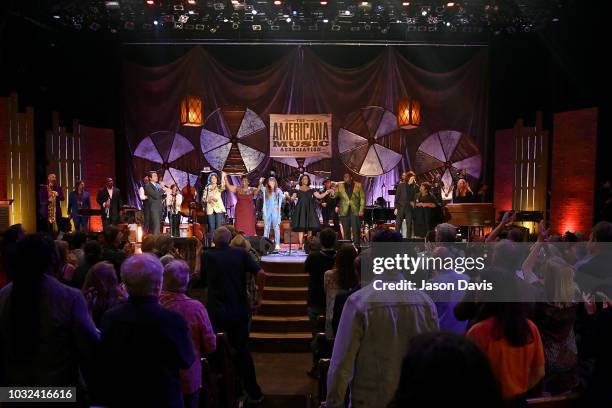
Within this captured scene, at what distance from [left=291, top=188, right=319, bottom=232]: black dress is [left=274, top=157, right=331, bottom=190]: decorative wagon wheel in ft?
13.4

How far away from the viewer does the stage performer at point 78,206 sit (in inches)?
460

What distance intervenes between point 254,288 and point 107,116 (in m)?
10.3

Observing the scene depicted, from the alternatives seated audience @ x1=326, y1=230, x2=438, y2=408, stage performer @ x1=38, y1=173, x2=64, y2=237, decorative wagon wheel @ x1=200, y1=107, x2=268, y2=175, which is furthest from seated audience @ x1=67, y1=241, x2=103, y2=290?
decorative wagon wheel @ x1=200, y1=107, x2=268, y2=175

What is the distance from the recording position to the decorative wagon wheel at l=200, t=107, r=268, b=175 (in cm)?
1409

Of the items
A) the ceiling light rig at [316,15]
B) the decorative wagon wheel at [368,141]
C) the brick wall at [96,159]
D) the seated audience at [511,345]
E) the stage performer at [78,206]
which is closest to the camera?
the seated audience at [511,345]

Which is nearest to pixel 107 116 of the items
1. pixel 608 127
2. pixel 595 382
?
pixel 608 127

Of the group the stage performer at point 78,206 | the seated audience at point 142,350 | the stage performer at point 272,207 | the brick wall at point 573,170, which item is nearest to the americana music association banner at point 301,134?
the stage performer at point 272,207

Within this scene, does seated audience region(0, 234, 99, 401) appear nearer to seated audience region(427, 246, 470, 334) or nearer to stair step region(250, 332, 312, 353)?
seated audience region(427, 246, 470, 334)

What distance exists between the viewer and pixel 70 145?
1295cm

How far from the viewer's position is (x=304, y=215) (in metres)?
10.0

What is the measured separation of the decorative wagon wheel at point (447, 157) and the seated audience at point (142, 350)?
1214cm

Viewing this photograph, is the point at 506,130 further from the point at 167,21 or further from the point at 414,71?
the point at 167,21

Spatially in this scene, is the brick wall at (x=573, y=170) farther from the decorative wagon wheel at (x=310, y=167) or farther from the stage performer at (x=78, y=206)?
the stage performer at (x=78, y=206)

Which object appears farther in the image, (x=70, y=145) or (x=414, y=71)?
(x=414, y=71)
